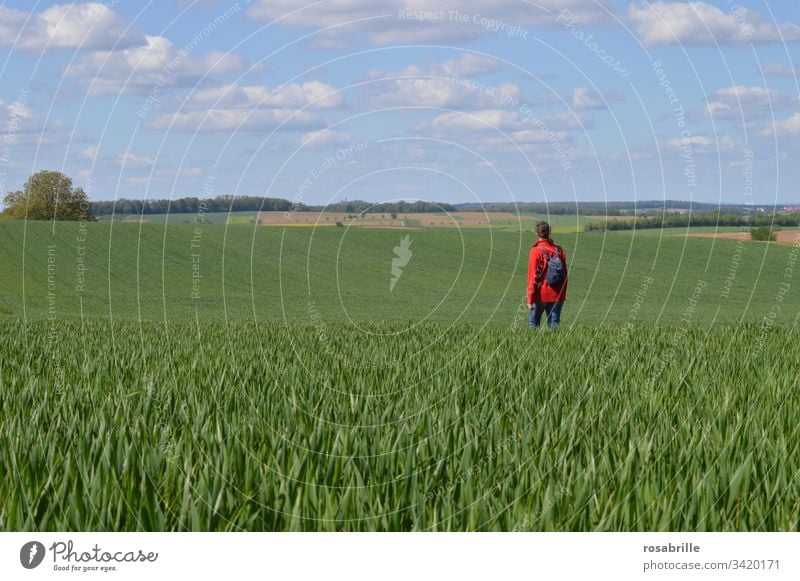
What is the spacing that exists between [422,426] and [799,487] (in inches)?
95.9

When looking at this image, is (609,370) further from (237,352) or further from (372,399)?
(237,352)

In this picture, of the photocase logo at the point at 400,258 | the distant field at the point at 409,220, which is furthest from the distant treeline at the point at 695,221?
the photocase logo at the point at 400,258

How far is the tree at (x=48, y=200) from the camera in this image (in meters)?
59.4

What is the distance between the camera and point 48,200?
6469 cm

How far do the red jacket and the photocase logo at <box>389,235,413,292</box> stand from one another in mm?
32209

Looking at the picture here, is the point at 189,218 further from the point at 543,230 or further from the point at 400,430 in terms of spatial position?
the point at 400,430

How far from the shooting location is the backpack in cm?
1641

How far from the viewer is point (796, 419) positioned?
7.19 meters

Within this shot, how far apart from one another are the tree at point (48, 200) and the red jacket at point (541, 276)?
4128cm

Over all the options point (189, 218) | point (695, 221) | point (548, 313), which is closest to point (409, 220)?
point (189, 218)
